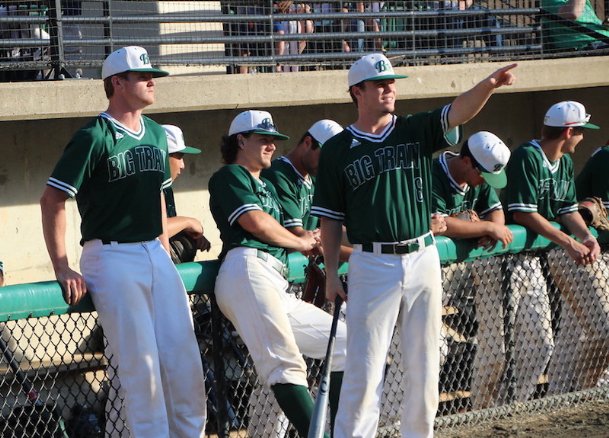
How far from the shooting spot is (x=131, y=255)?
4.82 m

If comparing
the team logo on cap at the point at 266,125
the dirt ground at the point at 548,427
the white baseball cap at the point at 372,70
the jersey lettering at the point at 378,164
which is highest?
the white baseball cap at the point at 372,70

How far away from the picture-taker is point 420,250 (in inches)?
200

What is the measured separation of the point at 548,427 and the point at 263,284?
2116 millimetres

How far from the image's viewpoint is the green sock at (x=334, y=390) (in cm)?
537

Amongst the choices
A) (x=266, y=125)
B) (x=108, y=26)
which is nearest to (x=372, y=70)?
(x=266, y=125)

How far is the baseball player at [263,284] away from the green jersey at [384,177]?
0.35 meters

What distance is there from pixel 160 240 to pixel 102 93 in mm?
3405

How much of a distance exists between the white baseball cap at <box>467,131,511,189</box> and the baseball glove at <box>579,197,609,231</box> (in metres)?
0.96

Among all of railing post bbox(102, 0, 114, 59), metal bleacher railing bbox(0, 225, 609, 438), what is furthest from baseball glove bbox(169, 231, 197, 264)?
railing post bbox(102, 0, 114, 59)

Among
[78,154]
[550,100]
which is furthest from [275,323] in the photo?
[550,100]

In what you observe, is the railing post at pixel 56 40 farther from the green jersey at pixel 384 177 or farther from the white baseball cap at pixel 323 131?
the green jersey at pixel 384 177

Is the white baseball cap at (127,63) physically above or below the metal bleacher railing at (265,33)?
below

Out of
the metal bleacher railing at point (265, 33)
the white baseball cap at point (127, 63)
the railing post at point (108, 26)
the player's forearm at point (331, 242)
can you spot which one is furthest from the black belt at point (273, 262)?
the railing post at point (108, 26)

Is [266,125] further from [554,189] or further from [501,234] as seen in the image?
[554,189]
